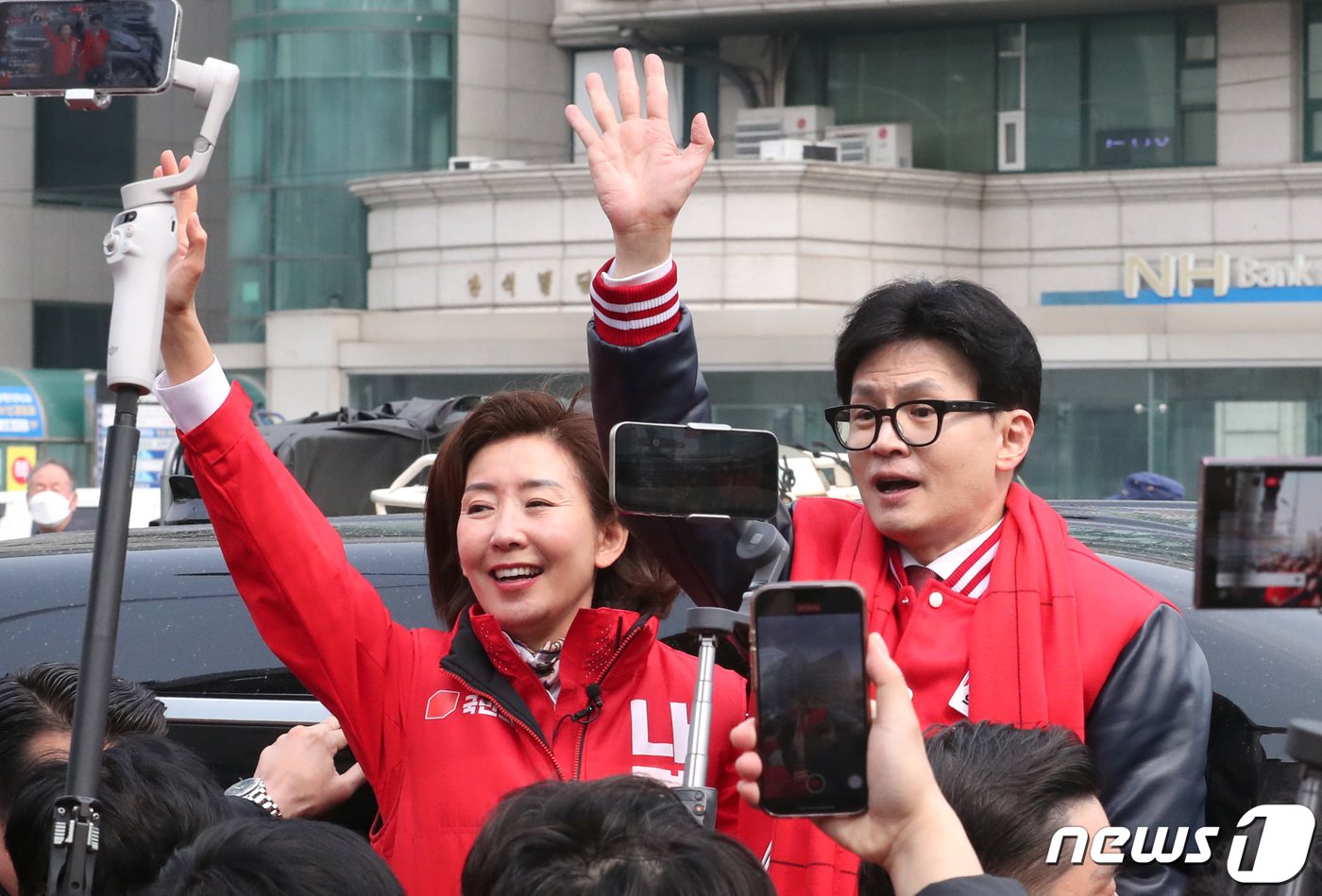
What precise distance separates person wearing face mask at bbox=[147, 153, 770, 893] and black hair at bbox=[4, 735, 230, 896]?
0.33 m

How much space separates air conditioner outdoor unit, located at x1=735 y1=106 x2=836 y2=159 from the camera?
26094mm

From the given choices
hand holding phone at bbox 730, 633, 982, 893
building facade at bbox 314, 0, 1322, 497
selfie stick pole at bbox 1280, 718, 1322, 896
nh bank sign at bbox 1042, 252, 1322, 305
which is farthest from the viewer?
building facade at bbox 314, 0, 1322, 497

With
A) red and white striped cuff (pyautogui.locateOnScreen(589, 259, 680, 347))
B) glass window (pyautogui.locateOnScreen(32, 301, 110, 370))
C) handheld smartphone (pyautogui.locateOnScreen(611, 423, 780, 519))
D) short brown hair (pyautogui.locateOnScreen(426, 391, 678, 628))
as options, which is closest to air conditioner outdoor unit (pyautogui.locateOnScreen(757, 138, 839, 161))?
glass window (pyautogui.locateOnScreen(32, 301, 110, 370))

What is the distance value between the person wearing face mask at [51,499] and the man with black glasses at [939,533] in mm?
8149

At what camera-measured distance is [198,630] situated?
371cm

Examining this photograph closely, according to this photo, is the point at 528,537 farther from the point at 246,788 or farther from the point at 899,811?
the point at 899,811

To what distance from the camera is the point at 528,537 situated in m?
2.85

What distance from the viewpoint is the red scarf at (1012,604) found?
2.62 m

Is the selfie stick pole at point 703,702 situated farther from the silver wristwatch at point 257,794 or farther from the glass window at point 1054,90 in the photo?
the glass window at point 1054,90

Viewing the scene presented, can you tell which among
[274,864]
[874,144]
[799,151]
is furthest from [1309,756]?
[874,144]

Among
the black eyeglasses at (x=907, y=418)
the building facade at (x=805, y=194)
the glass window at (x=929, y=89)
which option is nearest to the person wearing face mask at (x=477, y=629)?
the black eyeglasses at (x=907, y=418)

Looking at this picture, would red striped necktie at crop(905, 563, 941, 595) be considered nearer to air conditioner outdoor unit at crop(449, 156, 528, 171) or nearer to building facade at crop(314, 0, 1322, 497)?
building facade at crop(314, 0, 1322, 497)

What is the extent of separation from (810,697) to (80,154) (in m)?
31.8

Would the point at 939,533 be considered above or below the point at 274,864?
above
